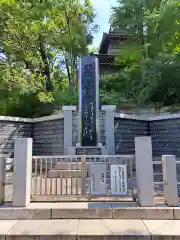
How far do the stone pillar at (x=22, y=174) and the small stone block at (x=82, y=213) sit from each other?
721 mm

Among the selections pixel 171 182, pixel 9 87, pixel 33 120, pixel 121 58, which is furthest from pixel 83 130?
pixel 121 58

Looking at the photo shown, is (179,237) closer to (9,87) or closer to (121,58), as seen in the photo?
(9,87)

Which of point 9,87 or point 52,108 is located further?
point 52,108

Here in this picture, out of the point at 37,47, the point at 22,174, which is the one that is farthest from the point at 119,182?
the point at 37,47

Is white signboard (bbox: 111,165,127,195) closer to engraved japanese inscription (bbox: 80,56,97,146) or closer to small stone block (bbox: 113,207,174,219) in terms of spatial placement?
small stone block (bbox: 113,207,174,219)

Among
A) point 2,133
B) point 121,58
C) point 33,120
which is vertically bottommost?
point 2,133

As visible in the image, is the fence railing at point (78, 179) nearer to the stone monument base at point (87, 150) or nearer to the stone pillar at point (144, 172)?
the stone pillar at point (144, 172)

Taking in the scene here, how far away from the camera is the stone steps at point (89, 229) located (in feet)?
11.1

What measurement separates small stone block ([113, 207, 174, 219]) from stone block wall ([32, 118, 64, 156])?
7.38m

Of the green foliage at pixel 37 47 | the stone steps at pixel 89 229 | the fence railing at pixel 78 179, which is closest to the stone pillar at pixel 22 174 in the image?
the fence railing at pixel 78 179

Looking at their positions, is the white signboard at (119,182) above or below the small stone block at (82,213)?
above

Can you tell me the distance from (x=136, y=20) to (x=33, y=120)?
32.5 feet

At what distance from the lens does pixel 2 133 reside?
39.8 feet

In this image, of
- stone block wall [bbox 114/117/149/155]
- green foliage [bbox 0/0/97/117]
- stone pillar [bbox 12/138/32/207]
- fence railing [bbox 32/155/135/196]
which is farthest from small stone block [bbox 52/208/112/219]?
green foliage [bbox 0/0/97/117]
